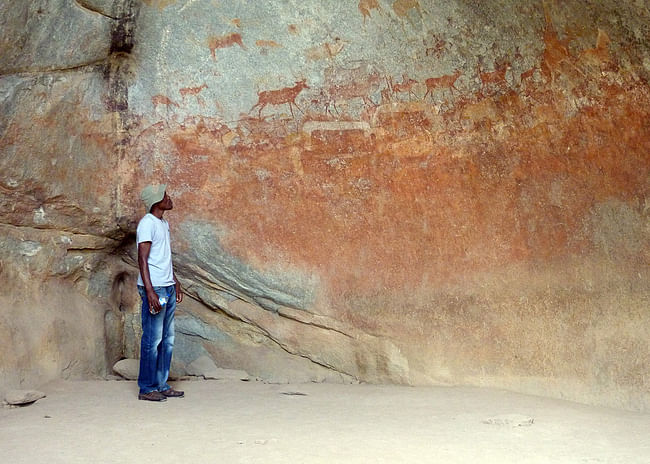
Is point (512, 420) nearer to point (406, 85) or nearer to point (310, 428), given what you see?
point (310, 428)

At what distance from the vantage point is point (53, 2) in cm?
518

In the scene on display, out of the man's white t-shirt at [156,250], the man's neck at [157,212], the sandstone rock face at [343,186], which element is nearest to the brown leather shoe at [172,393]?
the man's white t-shirt at [156,250]

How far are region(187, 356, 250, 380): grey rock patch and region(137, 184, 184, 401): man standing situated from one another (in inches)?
31.1

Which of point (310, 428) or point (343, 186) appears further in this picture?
point (343, 186)

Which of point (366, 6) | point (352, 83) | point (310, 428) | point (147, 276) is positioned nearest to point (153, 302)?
point (147, 276)

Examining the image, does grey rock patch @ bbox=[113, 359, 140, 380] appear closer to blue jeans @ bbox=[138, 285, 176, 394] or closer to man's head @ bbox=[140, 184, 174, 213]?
blue jeans @ bbox=[138, 285, 176, 394]

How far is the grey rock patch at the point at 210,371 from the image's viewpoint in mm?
5316

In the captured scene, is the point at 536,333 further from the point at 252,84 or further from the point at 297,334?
the point at 252,84

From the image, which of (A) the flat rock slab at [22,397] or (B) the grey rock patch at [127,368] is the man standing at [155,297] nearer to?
(A) the flat rock slab at [22,397]

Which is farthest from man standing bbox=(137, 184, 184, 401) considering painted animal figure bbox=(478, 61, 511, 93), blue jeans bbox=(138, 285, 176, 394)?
painted animal figure bbox=(478, 61, 511, 93)

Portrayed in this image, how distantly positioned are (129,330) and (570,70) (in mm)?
3555

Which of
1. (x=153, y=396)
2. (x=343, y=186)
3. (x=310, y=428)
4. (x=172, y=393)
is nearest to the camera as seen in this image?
Result: (x=310, y=428)

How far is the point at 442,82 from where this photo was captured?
5.32 metres

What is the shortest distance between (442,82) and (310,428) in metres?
2.67
